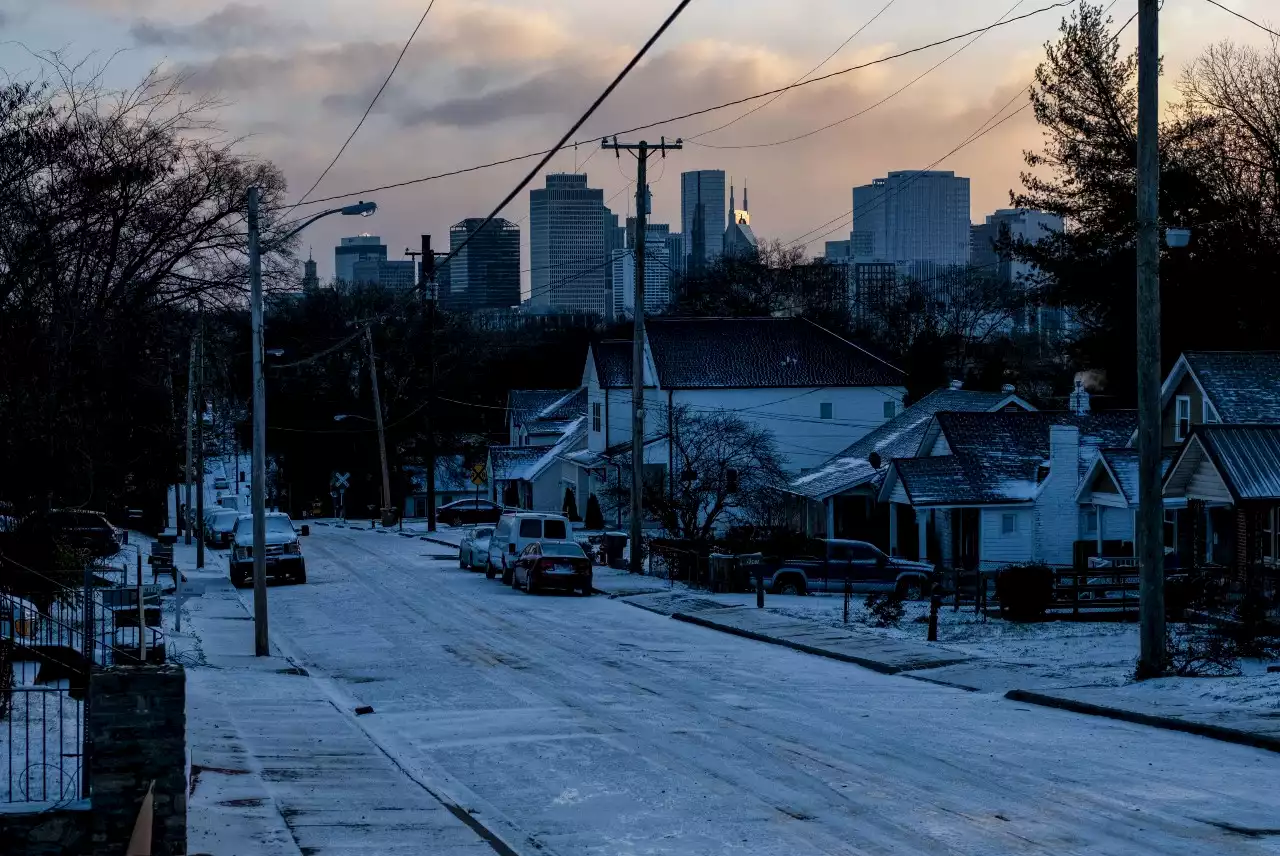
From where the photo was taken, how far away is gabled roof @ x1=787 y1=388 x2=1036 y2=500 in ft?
160

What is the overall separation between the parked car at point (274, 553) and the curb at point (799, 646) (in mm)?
13133

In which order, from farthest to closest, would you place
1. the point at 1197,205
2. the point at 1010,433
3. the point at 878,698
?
the point at 1197,205 → the point at 1010,433 → the point at 878,698

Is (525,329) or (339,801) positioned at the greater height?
(525,329)

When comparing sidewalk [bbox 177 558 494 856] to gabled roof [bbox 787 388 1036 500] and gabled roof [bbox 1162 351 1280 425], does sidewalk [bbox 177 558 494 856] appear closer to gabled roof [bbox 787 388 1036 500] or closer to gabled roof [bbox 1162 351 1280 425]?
gabled roof [bbox 1162 351 1280 425]

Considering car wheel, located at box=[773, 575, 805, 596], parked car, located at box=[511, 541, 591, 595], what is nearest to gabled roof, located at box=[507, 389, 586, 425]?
parked car, located at box=[511, 541, 591, 595]

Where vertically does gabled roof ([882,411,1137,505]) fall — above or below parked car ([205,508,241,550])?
above

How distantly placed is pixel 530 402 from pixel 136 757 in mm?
84968

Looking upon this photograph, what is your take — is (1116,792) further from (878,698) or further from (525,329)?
(525,329)

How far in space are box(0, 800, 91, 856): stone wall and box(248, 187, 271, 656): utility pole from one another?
568 inches

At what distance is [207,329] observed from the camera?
156ft

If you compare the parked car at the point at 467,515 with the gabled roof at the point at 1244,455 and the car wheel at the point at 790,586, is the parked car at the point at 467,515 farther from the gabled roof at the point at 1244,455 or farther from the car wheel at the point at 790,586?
the gabled roof at the point at 1244,455

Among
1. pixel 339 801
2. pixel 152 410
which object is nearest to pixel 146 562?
pixel 152 410

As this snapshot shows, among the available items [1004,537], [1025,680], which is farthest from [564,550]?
[1025,680]

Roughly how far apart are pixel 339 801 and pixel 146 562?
114 feet
